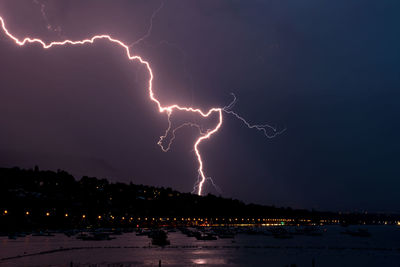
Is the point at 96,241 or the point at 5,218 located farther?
the point at 5,218

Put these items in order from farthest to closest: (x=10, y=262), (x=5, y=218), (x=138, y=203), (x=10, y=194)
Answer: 1. (x=138, y=203)
2. (x=10, y=194)
3. (x=5, y=218)
4. (x=10, y=262)

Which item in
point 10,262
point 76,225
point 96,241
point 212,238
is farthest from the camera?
point 76,225

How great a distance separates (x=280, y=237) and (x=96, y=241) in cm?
4978

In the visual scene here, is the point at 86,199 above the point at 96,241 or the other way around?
above

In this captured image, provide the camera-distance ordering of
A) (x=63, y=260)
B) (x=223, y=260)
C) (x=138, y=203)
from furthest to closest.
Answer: (x=138, y=203), (x=223, y=260), (x=63, y=260)

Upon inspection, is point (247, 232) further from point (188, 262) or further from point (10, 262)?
point (10, 262)

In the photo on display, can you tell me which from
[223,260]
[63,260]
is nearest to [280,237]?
[223,260]

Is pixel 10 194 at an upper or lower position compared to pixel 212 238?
upper

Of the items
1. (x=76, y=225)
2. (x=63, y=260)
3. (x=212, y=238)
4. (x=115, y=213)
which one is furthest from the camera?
(x=115, y=213)

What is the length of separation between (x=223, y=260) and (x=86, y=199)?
407 ft

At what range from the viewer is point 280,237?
121m

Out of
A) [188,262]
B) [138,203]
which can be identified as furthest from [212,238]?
[138,203]

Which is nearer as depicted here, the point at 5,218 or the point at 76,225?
the point at 5,218

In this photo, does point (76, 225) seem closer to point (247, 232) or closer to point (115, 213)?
point (115, 213)
